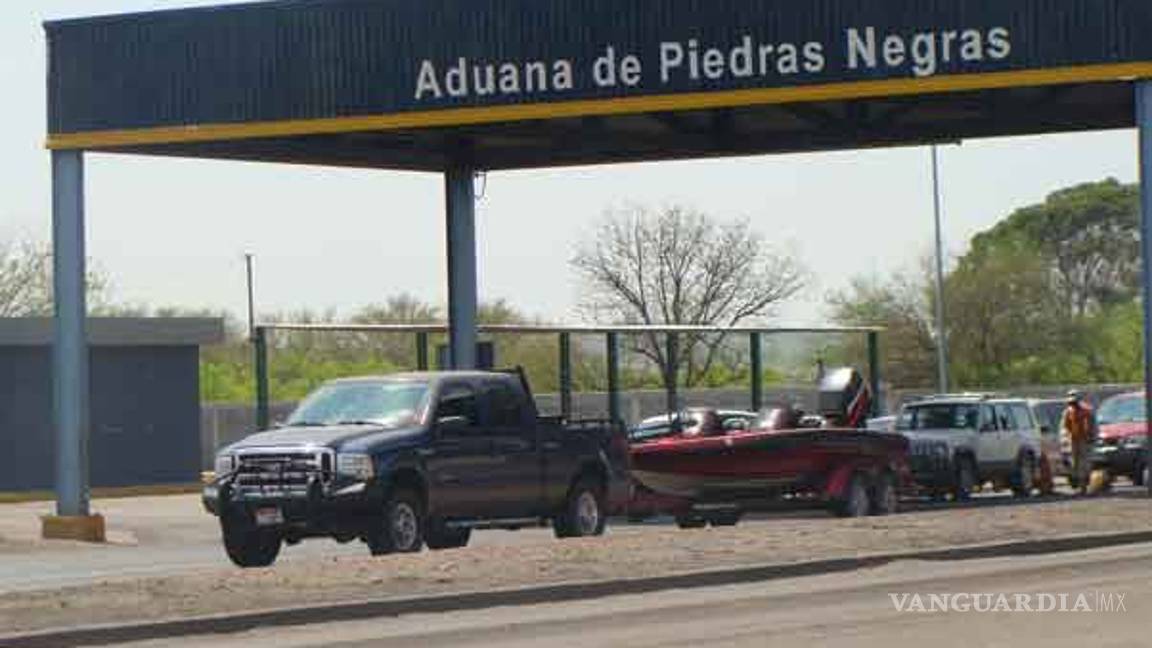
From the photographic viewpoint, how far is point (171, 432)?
2076 inches

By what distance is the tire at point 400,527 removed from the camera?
26766 mm

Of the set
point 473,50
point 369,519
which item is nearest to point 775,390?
point 473,50

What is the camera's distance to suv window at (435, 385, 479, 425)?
28.2m

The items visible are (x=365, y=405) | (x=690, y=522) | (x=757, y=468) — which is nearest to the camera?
(x=365, y=405)

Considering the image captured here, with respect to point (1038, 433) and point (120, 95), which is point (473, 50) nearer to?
point (120, 95)

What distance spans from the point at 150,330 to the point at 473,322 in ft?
46.5

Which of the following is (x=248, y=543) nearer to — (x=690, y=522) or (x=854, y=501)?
(x=690, y=522)

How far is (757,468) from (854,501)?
1542 mm

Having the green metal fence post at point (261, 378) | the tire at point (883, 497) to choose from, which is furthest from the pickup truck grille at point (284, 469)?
the green metal fence post at point (261, 378)

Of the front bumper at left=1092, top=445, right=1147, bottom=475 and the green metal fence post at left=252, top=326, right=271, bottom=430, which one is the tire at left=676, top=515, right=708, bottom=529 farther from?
the front bumper at left=1092, top=445, right=1147, bottom=475

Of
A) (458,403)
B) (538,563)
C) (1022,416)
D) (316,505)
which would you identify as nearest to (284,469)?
(316,505)

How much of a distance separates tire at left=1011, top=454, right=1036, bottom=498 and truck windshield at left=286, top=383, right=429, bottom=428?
18266mm

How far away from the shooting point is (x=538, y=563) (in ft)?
77.5

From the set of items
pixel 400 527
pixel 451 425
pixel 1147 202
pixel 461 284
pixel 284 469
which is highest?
pixel 1147 202
